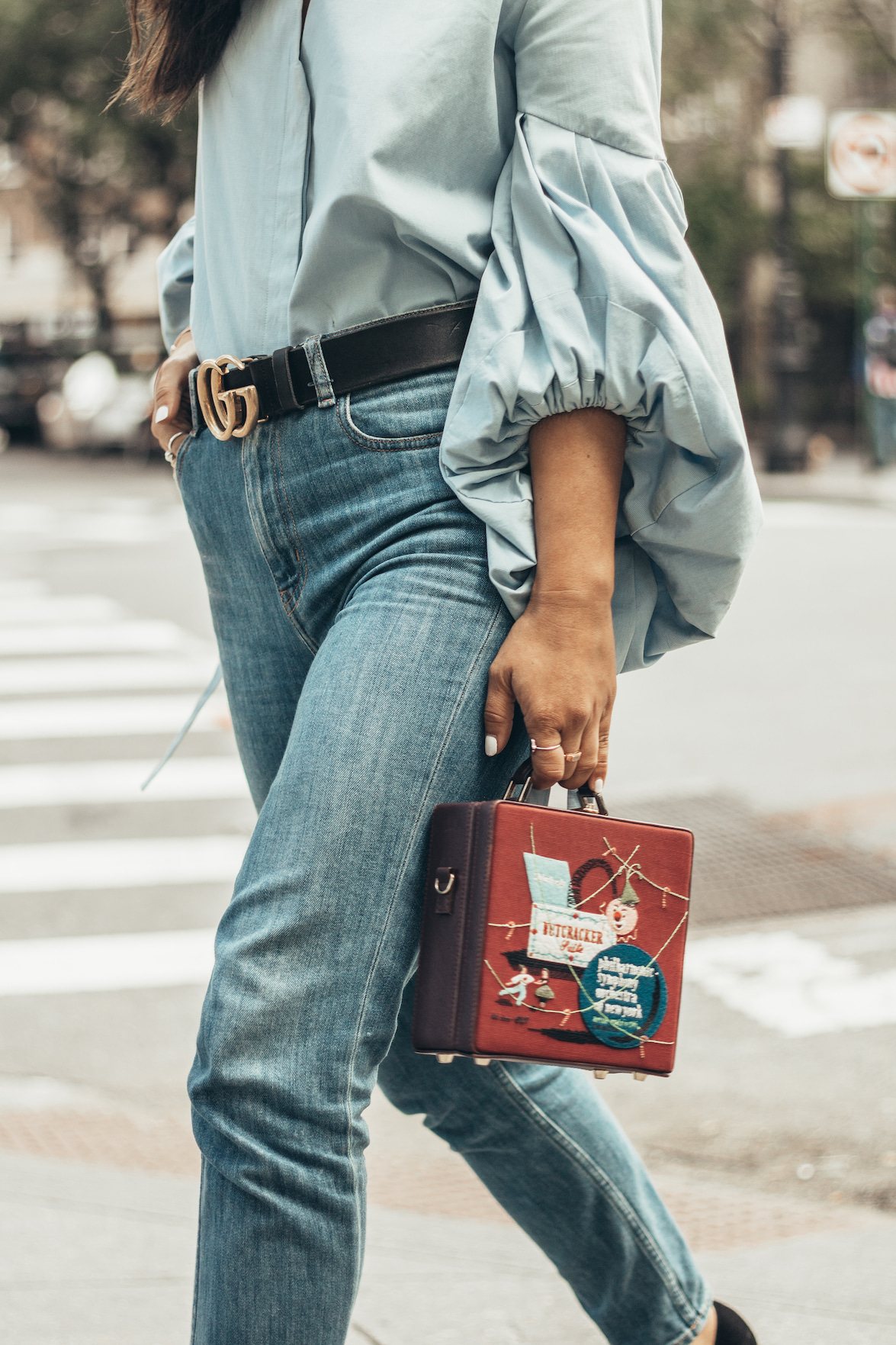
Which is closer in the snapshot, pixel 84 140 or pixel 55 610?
pixel 55 610

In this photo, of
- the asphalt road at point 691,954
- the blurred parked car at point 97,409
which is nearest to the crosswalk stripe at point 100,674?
the asphalt road at point 691,954

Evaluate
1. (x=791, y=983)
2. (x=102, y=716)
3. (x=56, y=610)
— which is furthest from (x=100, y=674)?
(x=791, y=983)

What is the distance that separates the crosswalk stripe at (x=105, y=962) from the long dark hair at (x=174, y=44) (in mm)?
2421

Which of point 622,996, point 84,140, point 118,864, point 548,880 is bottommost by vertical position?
point 84,140

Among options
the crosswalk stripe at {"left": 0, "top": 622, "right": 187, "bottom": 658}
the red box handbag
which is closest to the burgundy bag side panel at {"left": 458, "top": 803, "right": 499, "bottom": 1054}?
the red box handbag

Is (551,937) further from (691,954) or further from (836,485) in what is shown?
(836,485)

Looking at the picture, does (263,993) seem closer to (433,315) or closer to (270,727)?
(270,727)

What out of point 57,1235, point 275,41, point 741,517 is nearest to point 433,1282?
point 57,1235

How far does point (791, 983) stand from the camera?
3770 millimetres

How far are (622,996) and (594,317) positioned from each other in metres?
0.66

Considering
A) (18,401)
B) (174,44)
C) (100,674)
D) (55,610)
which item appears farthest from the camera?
(18,401)

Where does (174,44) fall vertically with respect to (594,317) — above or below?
above

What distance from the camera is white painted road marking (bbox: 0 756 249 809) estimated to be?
5762mm

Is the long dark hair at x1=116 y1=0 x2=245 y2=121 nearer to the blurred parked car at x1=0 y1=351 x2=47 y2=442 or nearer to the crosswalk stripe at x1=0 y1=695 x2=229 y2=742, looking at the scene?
the crosswalk stripe at x1=0 y1=695 x2=229 y2=742
